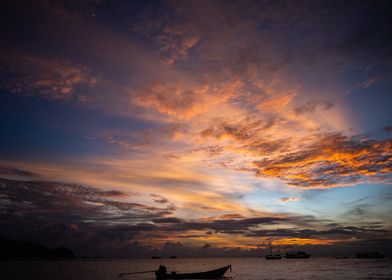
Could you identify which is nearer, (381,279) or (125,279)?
(381,279)

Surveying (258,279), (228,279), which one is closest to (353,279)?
(258,279)

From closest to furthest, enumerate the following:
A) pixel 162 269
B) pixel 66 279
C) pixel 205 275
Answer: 1. pixel 162 269
2. pixel 205 275
3. pixel 66 279

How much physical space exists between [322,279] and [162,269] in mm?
43211

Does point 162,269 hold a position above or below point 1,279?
above

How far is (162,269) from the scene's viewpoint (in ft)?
181

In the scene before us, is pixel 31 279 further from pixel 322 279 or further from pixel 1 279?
pixel 322 279

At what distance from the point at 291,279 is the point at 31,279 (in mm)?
64992

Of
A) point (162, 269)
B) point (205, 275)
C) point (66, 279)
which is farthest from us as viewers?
point (66, 279)

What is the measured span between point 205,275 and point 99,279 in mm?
28432

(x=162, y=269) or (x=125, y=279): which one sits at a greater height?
(x=162, y=269)

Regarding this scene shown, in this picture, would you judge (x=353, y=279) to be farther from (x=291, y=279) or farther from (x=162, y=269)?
(x=162, y=269)

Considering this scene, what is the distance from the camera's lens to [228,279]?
73312 millimetres

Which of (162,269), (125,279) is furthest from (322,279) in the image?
(125,279)

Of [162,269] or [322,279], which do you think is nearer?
[162,269]
